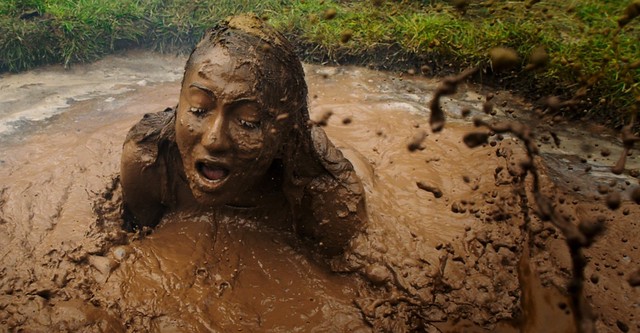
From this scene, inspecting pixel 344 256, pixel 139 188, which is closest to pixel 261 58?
pixel 139 188

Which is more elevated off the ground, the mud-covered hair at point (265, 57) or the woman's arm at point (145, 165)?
the mud-covered hair at point (265, 57)

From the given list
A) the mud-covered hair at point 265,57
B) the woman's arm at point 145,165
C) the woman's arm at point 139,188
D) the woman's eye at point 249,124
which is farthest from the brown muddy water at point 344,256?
the woman's eye at point 249,124

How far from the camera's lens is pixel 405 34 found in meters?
6.05

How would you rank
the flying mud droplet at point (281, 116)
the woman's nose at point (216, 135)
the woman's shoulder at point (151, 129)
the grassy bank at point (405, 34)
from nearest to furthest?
the woman's nose at point (216, 135)
the flying mud droplet at point (281, 116)
the woman's shoulder at point (151, 129)
the grassy bank at point (405, 34)

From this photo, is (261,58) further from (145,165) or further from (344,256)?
(344,256)

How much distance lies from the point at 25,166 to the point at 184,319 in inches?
86.8

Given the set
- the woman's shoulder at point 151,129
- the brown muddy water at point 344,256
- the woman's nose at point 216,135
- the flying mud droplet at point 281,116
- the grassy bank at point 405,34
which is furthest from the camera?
the grassy bank at point 405,34

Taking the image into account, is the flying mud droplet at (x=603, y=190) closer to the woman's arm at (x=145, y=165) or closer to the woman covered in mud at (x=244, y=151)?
the woman covered in mud at (x=244, y=151)

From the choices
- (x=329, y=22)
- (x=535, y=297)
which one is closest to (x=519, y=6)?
(x=329, y=22)

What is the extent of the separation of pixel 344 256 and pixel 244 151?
110cm

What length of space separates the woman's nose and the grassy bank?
10.6 ft

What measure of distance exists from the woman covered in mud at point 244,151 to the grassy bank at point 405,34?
2.74 metres

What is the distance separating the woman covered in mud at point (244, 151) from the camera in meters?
2.40

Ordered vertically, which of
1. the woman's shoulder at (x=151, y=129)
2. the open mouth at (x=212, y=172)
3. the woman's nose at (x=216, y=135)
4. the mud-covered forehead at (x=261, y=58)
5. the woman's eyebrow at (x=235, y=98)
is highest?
the mud-covered forehead at (x=261, y=58)
